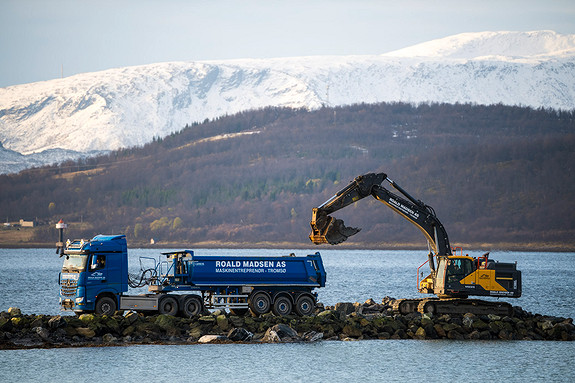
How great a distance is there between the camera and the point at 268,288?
3944cm

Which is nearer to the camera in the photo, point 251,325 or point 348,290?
point 251,325

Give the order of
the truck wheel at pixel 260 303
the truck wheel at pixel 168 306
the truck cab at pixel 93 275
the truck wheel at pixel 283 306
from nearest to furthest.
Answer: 1. the truck cab at pixel 93 275
2. the truck wheel at pixel 168 306
3. the truck wheel at pixel 260 303
4. the truck wheel at pixel 283 306

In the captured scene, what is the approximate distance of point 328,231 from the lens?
121 ft

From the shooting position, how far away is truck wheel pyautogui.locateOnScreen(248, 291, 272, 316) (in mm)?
39031

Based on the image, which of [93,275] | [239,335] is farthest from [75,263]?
[239,335]

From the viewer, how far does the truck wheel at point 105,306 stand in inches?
1464

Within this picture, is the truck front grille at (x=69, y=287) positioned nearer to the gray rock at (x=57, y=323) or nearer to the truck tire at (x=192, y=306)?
the gray rock at (x=57, y=323)

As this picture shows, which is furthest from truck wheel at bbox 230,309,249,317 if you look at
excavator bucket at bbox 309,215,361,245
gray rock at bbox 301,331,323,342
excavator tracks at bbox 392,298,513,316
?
excavator tracks at bbox 392,298,513,316

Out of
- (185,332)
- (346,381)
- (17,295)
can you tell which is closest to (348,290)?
(17,295)

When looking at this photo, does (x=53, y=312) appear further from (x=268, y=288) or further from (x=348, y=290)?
Answer: (x=348, y=290)

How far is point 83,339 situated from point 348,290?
119 feet

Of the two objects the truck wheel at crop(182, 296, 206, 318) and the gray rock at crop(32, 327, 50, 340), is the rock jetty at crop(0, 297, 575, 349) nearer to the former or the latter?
the gray rock at crop(32, 327, 50, 340)

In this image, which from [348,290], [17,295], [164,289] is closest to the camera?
[164,289]

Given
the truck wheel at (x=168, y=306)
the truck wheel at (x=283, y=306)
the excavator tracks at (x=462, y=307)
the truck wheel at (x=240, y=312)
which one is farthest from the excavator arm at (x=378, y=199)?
the truck wheel at (x=168, y=306)
